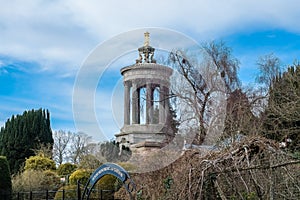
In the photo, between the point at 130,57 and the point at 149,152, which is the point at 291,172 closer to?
the point at 130,57

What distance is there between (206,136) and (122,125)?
4.41 meters

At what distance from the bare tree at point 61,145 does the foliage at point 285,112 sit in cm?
1441

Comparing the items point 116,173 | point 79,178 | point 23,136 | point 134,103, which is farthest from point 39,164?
point 116,173

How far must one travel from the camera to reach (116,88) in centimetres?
742

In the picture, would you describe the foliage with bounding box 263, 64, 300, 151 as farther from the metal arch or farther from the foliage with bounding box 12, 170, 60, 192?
the foliage with bounding box 12, 170, 60, 192

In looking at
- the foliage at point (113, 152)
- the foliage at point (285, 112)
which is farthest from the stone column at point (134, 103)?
the foliage at point (285, 112)

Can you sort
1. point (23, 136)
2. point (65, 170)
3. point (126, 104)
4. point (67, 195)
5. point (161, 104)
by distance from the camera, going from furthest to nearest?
1. point (23, 136)
2. point (65, 170)
3. point (67, 195)
4. point (161, 104)
5. point (126, 104)

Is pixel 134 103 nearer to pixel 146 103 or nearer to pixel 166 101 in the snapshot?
pixel 146 103

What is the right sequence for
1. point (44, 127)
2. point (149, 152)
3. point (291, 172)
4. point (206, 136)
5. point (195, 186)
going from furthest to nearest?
1. point (44, 127)
2. point (206, 136)
3. point (149, 152)
4. point (195, 186)
5. point (291, 172)

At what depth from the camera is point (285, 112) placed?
11.6 m

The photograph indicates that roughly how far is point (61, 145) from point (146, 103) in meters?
17.8

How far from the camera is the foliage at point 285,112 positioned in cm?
1141

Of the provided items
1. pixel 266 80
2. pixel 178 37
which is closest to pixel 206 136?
pixel 178 37

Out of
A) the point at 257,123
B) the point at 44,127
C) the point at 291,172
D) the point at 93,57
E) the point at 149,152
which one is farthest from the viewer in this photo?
the point at 44,127
